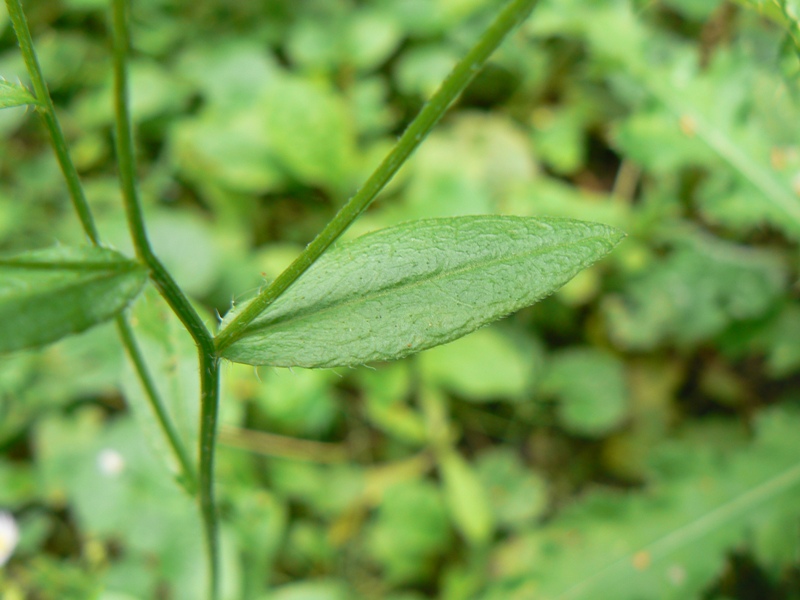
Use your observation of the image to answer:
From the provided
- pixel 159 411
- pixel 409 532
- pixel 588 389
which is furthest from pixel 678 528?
pixel 159 411

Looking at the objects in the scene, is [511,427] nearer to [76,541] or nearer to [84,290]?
[76,541]

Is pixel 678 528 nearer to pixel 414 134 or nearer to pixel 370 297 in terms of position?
pixel 370 297

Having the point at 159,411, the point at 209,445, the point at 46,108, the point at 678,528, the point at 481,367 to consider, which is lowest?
the point at 678,528

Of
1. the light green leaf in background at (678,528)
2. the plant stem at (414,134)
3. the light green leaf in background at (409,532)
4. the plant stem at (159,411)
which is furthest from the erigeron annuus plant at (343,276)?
the light green leaf in background at (409,532)

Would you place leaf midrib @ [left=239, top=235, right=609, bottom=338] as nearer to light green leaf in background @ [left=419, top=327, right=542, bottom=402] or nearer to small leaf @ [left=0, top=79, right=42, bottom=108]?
small leaf @ [left=0, top=79, right=42, bottom=108]

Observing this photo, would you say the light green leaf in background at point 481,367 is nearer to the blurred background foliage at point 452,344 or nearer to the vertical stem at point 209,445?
the blurred background foliage at point 452,344

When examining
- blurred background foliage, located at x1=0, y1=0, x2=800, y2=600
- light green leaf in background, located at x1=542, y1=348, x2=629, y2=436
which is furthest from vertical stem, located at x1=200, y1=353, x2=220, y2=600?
light green leaf in background, located at x1=542, y1=348, x2=629, y2=436
